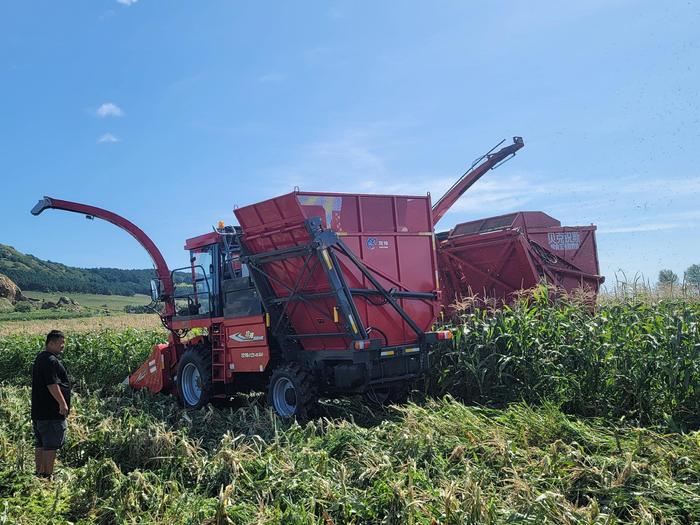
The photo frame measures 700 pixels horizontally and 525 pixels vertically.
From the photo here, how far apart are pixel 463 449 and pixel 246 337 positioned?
14.5ft

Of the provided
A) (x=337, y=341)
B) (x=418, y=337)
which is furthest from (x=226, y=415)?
(x=418, y=337)

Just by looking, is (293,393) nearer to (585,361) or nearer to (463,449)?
(463,449)

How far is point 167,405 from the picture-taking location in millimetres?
9203

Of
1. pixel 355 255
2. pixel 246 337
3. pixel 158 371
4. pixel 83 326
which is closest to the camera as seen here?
pixel 355 255

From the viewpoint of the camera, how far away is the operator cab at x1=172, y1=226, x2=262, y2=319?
8328mm

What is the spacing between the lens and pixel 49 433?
561 centimetres

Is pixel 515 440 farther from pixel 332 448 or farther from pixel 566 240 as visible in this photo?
pixel 566 240

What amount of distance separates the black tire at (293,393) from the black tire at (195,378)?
1.66 metres

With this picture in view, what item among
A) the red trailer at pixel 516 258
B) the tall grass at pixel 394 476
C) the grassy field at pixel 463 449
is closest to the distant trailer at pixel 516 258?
the red trailer at pixel 516 258

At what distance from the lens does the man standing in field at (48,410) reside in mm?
5570

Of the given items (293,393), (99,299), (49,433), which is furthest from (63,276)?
(49,433)

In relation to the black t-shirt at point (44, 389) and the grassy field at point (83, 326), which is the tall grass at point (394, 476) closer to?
the black t-shirt at point (44, 389)

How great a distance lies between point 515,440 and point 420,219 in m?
3.96

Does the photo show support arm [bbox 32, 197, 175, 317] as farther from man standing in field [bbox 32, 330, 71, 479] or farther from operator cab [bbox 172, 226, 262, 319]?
man standing in field [bbox 32, 330, 71, 479]
